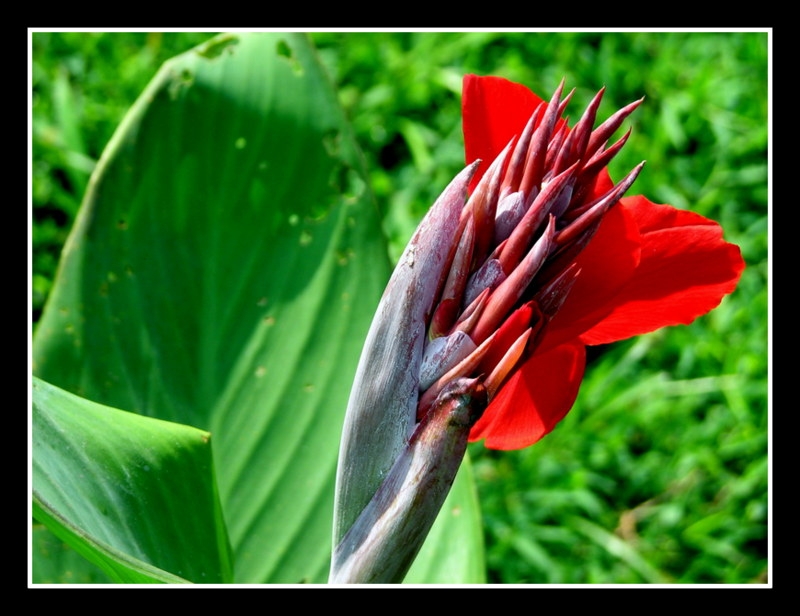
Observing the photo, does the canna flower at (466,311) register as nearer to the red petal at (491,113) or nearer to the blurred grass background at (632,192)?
the red petal at (491,113)

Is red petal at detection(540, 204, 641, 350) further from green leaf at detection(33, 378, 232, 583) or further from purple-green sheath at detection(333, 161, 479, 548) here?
green leaf at detection(33, 378, 232, 583)

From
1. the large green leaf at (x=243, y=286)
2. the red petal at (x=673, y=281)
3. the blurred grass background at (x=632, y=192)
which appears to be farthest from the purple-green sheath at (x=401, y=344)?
the blurred grass background at (x=632, y=192)

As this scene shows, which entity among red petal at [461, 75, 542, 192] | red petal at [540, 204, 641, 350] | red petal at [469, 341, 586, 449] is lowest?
red petal at [469, 341, 586, 449]

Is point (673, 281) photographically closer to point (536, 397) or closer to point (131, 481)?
point (536, 397)

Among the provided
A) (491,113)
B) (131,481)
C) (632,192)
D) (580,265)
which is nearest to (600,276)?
(580,265)

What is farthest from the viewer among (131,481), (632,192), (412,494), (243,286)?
(632,192)

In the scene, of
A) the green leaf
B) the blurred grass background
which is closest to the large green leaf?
the green leaf

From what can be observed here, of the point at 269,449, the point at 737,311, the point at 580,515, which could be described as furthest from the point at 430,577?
the point at 737,311
